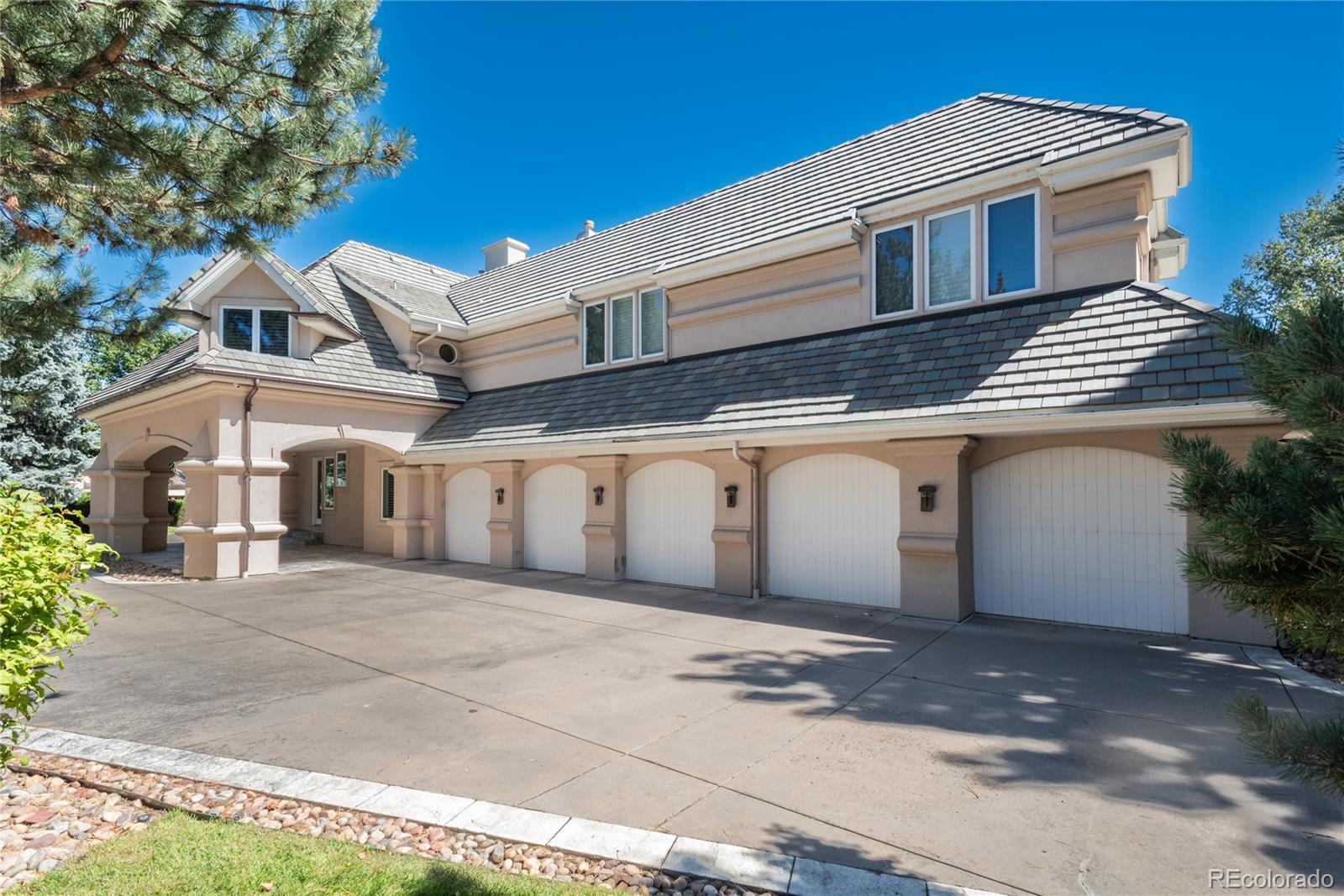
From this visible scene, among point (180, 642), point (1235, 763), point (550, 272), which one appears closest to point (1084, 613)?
point (1235, 763)

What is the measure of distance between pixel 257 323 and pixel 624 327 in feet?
27.2

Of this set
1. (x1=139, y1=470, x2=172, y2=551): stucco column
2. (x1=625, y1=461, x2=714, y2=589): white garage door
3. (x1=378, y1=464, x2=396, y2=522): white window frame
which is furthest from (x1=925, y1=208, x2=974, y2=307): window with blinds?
(x1=139, y1=470, x2=172, y2=551): stucco column

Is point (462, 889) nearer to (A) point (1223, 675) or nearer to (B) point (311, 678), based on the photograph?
(B) point (311, 678)

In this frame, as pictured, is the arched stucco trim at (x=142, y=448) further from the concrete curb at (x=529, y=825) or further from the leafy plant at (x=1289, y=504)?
the leafy plant at (x=1289, y=504)

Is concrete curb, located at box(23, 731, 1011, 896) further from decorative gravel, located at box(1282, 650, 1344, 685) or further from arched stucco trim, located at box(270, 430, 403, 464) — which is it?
arched stucco trim, located at box(270, 430, 403, 464)

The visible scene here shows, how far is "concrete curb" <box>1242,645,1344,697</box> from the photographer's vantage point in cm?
615

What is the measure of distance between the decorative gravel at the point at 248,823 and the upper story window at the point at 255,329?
39.1 feet

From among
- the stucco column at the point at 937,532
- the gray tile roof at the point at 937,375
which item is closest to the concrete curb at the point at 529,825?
the gray tile roof at the point at 937,375

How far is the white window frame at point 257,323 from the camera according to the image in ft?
47.3

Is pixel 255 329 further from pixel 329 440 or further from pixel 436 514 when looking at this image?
pixel 436 514

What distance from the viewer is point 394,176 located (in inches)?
262

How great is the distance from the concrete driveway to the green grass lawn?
2.54ft

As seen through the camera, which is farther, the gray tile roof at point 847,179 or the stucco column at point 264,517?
the stucco column at point 264,517
